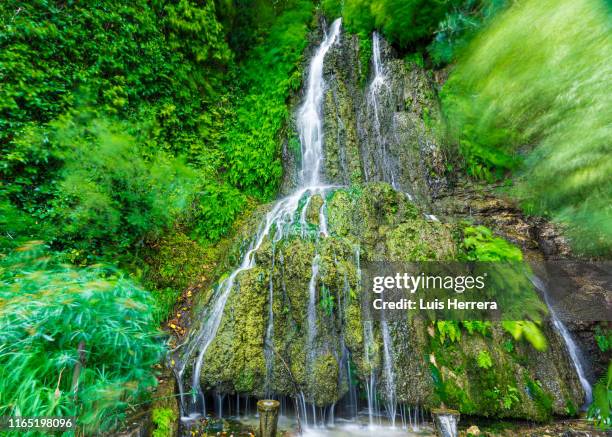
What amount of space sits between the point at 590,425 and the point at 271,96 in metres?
7.97

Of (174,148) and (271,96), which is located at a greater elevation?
(271,96)

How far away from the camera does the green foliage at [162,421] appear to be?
8.50ft

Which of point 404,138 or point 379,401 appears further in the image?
point 404,138

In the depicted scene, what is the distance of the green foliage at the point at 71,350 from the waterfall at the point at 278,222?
111cm

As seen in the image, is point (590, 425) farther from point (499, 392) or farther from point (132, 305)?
point (132, 305)

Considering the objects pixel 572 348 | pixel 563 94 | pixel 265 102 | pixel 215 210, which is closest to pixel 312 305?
pixel 215 210

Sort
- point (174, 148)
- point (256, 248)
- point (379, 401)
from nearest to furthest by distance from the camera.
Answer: point (379, 401) < point (256, 248) < point (174, 148)

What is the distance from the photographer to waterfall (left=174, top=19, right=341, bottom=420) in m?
3.56

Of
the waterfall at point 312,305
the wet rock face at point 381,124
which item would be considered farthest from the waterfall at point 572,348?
the waterfall at point 312,305

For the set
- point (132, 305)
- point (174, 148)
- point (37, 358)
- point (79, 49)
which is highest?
point (79, 49)

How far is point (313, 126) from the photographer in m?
7.15

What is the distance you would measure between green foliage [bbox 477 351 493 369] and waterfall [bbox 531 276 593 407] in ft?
4.74

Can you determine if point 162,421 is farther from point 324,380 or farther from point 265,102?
point 265,102

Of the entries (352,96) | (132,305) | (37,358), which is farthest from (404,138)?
(37,358)
